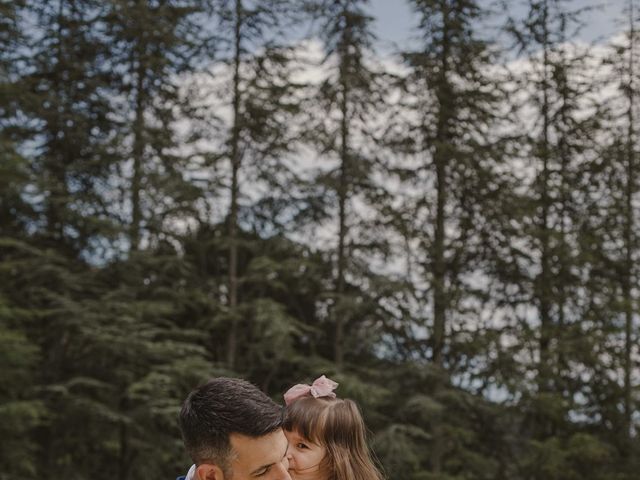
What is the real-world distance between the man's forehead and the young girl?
3.93ft

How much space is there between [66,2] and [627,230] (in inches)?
426

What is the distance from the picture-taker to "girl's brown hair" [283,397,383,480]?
156 inches

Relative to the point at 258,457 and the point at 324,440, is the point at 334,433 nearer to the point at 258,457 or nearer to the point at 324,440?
the point at 324,440

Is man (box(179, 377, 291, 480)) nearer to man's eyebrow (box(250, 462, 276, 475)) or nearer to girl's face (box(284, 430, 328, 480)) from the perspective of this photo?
man's eyebrow (box(250, 462, 276, 475))

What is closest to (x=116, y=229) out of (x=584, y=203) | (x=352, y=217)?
(x=352, y=217)

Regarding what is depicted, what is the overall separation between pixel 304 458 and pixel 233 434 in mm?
1351

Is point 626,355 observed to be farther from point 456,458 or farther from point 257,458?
point 257,458

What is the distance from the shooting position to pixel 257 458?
267 cm

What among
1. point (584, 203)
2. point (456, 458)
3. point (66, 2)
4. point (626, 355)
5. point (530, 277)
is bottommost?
point (456, 458)

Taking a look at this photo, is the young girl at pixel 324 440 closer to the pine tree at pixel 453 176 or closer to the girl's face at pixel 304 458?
the girl's face at pixel 304 458

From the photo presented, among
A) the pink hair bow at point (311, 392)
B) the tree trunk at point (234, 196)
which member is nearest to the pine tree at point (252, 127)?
the tree trunk at point (234, 196)

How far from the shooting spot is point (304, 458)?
394 centimetres

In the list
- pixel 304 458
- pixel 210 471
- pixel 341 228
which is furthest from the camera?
pixel 341 228

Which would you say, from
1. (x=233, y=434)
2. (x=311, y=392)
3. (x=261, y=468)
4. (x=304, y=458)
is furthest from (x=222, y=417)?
(x=311, y=392)
